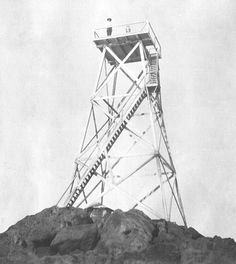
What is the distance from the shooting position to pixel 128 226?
24703 mm

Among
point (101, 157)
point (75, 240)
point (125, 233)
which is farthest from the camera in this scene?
point (101, 157)

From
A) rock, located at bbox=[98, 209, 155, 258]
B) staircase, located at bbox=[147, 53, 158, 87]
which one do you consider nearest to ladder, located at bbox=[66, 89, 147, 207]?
staircase, located at bbox=[147, 53, 158, 87]

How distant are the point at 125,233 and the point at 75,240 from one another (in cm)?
228

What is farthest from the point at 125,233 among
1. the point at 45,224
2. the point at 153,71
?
the point at 153,71

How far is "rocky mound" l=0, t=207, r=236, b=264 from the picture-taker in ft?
76.0

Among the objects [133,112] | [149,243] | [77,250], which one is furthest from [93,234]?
[133,112]

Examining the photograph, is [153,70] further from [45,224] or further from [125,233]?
[125,233]

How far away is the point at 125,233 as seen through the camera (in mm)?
24516

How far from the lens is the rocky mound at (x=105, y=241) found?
23.2 m

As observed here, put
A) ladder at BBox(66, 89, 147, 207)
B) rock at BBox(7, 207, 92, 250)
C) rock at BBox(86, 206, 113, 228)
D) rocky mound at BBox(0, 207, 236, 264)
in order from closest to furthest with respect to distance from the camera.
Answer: rocky mound at BBox(0, 207, 236, 264), rock at BBox(7, 207, 92, 250), rock at BBox(86, 206, 113, 228), ladder at BBox(66, 89, 147, 207)

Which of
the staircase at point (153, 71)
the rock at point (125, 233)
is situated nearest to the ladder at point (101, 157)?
the staircase at point (153, 71)

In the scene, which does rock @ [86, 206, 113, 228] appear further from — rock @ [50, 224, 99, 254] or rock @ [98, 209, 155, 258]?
rock @ [50, 224, 99, 254]

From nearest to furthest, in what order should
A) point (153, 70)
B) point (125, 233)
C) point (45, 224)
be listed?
1. point (125, 233)
2. point (45, 224)
3. point (153, 70)

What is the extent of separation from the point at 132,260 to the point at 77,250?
291 cm
